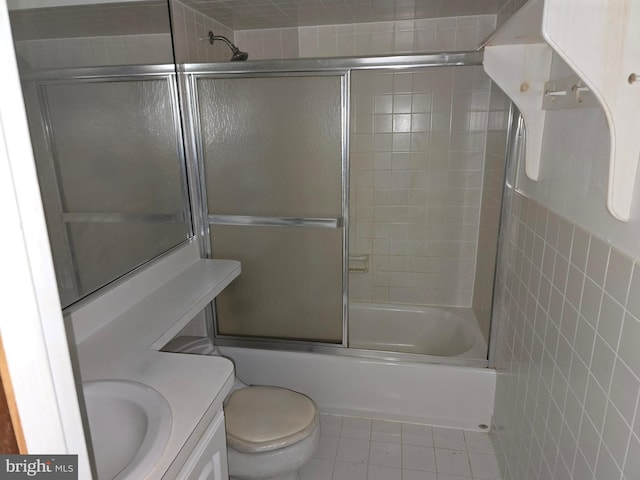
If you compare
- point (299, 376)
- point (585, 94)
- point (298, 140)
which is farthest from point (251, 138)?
point (585, 94)

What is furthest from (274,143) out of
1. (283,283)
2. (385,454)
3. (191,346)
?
(385,454)

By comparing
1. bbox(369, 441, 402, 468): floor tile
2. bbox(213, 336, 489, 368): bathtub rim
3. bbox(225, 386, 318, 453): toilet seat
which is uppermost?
bbox(225, 386, 318, 453): toilet seat

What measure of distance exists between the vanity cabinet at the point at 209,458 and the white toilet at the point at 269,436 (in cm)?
33

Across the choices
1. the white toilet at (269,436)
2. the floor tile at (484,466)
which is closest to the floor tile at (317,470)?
the white toilet at (269,436)

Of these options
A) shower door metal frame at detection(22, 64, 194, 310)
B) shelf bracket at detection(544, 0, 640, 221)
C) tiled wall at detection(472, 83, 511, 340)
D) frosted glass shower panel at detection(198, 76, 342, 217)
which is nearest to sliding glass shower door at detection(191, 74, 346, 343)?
frosted glass shower panel at detection(198, 76, 342, 217)

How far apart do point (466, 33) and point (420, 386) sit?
195cm

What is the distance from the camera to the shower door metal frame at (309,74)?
1.80 m

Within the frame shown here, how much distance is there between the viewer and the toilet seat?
1.54m

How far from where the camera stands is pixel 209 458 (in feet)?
3.61

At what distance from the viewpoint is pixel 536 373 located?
57.4 inches

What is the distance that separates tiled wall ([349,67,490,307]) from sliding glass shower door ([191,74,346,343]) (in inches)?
28.0

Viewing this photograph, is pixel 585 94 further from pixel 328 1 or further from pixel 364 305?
pixel 364 305

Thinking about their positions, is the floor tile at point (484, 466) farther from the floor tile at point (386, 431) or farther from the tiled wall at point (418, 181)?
the tiled wall at point (418, 181)

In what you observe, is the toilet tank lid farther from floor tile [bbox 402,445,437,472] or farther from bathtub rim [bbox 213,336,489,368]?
floor tile [bbox 402,445,437,472]
